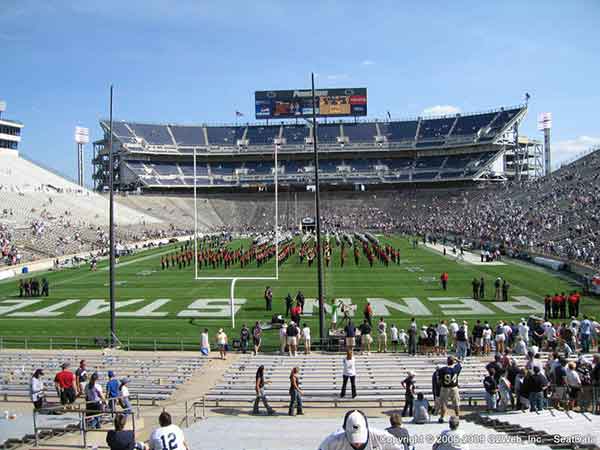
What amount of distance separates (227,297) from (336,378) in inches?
470

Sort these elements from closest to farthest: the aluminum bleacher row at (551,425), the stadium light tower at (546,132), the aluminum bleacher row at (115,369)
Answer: the aluminum bleacher row at (551,425), the aluminum bleacher row at (115,369), the stadium light tower at (546,132)

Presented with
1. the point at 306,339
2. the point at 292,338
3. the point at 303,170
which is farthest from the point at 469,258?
the point at 303,170

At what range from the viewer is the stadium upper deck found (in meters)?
76.1

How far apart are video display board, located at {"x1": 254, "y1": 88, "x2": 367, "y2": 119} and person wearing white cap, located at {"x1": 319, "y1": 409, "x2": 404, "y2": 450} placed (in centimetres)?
7726

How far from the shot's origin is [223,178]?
80250 millimetres

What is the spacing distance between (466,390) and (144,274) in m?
22.4

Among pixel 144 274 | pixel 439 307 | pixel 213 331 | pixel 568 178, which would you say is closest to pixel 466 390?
pixel 213 331

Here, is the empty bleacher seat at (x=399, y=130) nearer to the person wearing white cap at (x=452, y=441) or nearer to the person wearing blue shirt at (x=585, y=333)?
the person wearing blue shirt at (x=585, y=333)

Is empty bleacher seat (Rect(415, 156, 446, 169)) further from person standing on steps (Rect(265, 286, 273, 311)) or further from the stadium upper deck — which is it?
person standing on steps (Rect(265, 286, 273, 311))

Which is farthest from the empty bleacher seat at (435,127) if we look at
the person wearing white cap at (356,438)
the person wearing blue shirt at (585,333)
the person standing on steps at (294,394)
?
the person wearing white cap at (356,438)

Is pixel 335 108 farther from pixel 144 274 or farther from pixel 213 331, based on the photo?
pixel 213 331

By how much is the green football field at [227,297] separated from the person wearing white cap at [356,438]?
34.5ft

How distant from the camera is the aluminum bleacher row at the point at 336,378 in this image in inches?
364

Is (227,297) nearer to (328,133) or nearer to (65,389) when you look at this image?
(65,389)
